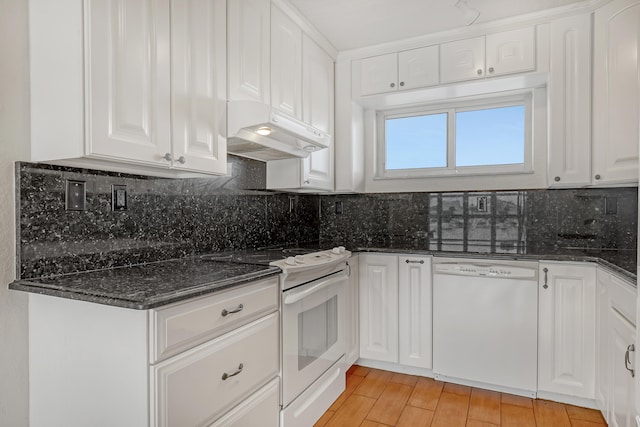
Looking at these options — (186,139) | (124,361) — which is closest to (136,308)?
(124,361)

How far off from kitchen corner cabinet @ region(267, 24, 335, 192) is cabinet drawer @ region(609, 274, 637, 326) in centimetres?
175

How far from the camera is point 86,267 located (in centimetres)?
151

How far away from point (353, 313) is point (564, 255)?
138 cm

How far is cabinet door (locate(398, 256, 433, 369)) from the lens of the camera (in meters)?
2.53

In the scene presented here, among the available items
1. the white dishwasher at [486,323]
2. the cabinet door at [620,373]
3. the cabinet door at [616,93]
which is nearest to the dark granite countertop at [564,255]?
the white dishwasher at [486,323]

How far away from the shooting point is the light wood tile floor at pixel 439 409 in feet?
6.74

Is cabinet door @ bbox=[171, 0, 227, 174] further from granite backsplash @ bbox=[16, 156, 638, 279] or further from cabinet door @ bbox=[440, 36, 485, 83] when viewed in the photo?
cabinet door @ bbox=[440, 36, 485, 83]

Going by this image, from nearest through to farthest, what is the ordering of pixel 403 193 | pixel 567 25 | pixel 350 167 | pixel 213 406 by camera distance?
1. pixel 213 406
2. pixel 567 25
3. pixel 350 167
4. pixel 403 193

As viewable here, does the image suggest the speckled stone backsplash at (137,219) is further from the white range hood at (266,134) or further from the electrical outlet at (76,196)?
the white range hood at (266,134)

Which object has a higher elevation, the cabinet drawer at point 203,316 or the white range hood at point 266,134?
the white range hood at point 266,134

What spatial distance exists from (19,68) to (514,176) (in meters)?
2.84

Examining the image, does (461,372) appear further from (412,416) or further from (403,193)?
(403,193)

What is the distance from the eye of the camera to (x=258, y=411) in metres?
1.56

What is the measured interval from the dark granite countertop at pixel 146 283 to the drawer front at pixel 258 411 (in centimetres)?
49
